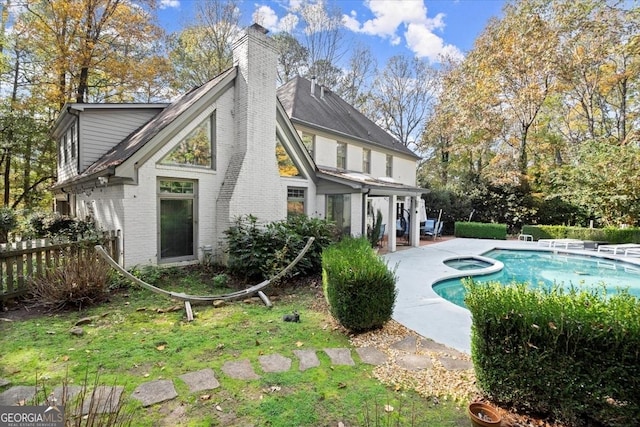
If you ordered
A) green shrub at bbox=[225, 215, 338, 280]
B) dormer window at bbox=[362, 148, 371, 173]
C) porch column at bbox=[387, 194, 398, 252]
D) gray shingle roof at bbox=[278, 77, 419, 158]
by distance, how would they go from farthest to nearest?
dormer window at bbox=[362, 148, 371, 173], gray shingle roof at bbox=[278, 77, 419, 158], porch column at bbox=[387, 194, 398, 252], green shrub at bbox=[225, 215, 338, 280]

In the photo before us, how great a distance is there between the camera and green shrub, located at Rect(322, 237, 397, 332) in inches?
191

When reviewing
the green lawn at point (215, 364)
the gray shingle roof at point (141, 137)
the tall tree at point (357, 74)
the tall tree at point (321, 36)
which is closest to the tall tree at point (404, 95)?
the tall tree at point (357, 74)

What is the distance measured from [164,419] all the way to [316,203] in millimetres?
10353

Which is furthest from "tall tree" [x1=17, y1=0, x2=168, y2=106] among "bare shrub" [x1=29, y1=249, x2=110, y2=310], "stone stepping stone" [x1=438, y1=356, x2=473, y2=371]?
"stone stepping stone" [x1=438, y1=356, x2=473, y2=371]

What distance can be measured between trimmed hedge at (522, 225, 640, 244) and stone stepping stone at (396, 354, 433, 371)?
18.6 m

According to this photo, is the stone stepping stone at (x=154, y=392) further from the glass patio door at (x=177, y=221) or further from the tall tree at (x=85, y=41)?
the tall tree at (x=85, y=41)

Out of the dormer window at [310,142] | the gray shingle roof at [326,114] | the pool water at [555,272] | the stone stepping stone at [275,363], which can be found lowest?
the pool water at [555,272]

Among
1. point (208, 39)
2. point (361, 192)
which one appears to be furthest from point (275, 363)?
point (208, 39)

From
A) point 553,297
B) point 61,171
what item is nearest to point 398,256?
point 553,297

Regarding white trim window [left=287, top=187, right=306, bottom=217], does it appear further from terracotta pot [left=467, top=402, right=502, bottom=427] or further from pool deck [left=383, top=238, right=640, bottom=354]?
terracotta pot [left=467, top=402, right=502, bottom=427]

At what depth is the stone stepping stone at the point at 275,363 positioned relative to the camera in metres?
3.85

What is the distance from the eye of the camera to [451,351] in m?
4.39

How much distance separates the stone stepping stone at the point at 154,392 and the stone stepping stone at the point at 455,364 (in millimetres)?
3164

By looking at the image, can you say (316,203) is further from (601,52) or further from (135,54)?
(601,52)
